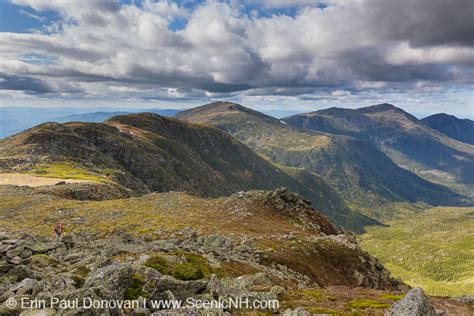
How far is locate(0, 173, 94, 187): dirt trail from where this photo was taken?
415 ft

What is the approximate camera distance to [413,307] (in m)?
21.1

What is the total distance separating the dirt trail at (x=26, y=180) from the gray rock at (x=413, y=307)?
130 m

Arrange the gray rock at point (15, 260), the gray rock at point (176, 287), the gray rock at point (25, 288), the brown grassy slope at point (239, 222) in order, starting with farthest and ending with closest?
the brown grassy slope at point (239, 222)
the gray rock at point (15, 260)
the gray rock at point (176, 287)
the gray rock at point (25, 288)

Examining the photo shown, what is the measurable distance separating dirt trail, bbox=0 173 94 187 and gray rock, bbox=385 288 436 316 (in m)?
130

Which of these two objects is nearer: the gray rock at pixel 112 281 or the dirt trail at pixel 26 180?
the gray rock at pixel 112 281

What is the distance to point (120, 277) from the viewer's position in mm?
21875

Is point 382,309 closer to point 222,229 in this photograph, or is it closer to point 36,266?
point 36,266

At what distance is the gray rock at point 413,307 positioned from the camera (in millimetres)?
20719

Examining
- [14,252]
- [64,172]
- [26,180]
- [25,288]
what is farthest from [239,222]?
[64,172]

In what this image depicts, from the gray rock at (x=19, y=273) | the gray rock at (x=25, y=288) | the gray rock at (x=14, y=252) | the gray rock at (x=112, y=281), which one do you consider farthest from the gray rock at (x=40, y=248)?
the gray rock at (x=112, y=281)

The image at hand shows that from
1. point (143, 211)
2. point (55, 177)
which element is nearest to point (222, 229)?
point (143, 211)

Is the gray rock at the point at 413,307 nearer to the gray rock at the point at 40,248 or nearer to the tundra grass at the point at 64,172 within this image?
the gray rock at the point at 40,248

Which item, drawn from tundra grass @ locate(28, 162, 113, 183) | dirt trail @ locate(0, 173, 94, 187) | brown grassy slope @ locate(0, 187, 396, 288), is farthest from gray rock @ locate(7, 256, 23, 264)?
tundra grass @ locate(28, 162, 113, 183)

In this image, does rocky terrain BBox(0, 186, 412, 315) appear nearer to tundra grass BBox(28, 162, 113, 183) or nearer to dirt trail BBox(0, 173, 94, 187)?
dirt trail BBox(0, 173, 94, 187)
